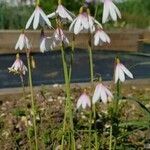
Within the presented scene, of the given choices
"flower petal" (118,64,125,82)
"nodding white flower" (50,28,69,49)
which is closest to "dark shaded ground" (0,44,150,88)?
"nodding white flower" (50,28,69,49)

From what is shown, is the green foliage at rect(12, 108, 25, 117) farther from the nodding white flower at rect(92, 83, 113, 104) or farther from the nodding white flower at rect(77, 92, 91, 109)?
the nodding white flower at rect(92, 83, 113, 104)

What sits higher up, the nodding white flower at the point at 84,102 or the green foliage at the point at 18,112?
the nodding white flower at the point at 84,102

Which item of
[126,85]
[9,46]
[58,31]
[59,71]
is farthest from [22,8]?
[58,31]

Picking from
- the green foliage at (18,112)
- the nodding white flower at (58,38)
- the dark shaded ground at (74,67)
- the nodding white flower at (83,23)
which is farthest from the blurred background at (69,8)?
the nodding white flower at (83,23)

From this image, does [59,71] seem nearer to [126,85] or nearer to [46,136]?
[126,85]

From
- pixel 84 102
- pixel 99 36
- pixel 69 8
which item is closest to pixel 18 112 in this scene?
pixel 84 102

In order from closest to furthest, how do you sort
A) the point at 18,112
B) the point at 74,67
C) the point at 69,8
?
the point at 18,112
the point at 74,67
the point at 69,8

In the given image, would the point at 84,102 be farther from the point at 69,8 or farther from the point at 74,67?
the point at 69,8

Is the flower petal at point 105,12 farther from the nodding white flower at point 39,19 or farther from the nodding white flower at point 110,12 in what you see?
the nodding white flower at point 39,19
